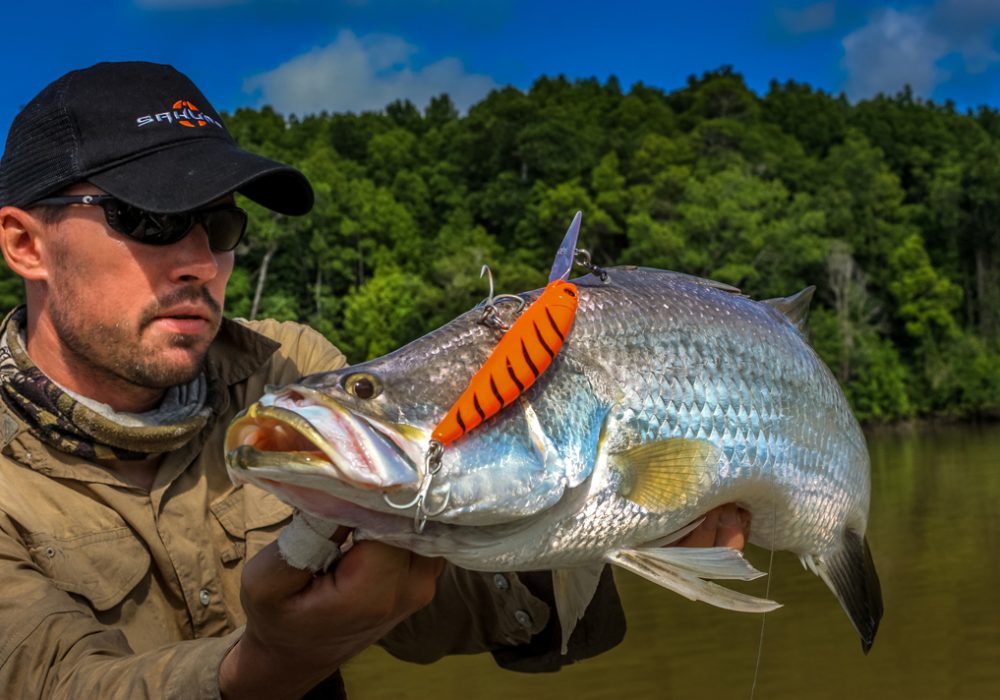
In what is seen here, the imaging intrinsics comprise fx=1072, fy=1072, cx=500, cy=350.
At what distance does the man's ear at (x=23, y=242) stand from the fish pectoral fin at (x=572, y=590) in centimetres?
173

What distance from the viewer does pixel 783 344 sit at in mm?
2871

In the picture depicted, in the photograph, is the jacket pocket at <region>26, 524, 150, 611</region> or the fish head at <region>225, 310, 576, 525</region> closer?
the fish head at <region>225, 310, 576, 525</region>

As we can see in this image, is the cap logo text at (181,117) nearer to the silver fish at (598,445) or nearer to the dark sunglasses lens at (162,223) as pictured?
the dark sunglasses lens at (162,223)

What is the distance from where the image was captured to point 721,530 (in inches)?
108

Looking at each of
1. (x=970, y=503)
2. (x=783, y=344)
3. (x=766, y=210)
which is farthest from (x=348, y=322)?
(x=783, y=344)

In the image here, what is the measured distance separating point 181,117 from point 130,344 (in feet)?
2.23

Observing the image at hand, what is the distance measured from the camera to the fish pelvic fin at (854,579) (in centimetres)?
320

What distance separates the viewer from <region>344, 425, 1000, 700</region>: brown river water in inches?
351

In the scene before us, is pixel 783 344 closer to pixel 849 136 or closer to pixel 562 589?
pixel 562 589

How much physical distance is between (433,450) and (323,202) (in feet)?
158

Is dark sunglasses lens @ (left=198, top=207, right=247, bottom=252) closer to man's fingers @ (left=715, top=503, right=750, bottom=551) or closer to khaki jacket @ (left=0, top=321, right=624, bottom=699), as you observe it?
khaki jacket @ (left=0, top=321, right=624, bottom=699)

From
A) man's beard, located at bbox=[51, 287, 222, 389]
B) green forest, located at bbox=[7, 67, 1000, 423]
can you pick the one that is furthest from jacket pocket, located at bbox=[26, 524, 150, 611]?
green forest, located at bbox=[7, 67, 1000, 423]

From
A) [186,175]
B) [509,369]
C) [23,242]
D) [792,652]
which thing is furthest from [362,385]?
[792,652]

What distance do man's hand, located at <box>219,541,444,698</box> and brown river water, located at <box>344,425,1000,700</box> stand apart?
604 centimetres
